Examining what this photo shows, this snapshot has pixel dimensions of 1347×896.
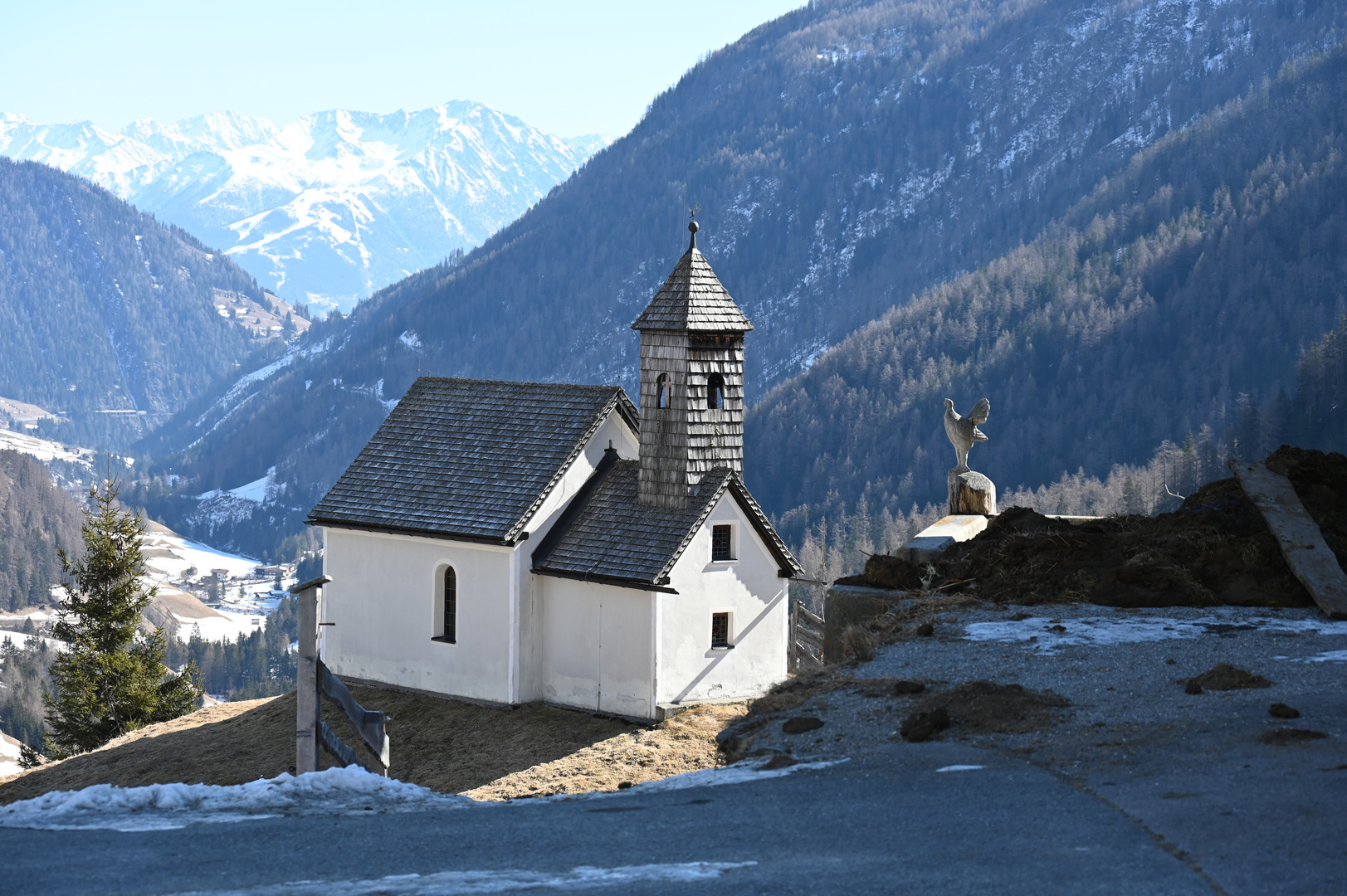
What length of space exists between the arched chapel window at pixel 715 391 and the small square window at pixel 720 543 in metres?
3.67

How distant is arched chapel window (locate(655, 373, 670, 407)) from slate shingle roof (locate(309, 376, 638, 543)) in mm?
1278

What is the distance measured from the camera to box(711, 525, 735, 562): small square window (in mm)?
39219

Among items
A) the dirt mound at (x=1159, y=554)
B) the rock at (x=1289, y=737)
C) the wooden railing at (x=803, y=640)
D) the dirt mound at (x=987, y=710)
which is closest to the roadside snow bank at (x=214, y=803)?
the dirt mound at (x=987, y=710)

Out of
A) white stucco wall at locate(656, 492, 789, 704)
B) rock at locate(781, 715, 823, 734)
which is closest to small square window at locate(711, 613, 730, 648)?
white stucco wall at locate(656, 492, 789, 704)

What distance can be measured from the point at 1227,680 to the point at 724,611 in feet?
72.5

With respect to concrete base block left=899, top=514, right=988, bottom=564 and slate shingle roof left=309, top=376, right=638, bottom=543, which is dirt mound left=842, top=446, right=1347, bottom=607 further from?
slate shingle roof left=309, top=376, right=638, bottom=543

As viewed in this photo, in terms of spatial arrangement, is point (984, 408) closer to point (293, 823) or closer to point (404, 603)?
point (404, 603)

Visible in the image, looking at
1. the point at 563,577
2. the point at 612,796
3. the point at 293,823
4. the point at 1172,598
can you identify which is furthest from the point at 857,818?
the point at 563,577

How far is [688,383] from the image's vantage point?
40500 mm

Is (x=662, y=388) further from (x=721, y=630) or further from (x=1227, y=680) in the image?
(x=1227, y=680)

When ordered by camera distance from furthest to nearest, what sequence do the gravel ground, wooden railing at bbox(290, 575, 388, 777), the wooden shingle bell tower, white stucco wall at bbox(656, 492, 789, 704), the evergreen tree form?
the evergreen tree, the wooden shingle bell tower, white stucco wall at bbox(656, 492, 789, 704), wooden railing at bbox(290, 575, 388, 777), the gravel ground

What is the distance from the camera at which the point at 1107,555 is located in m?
24.5

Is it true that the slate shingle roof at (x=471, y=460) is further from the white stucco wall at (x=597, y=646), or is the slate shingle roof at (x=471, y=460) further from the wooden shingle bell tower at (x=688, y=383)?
the white stucco wall at (x=597, y=646)

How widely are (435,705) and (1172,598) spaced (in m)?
22.2
